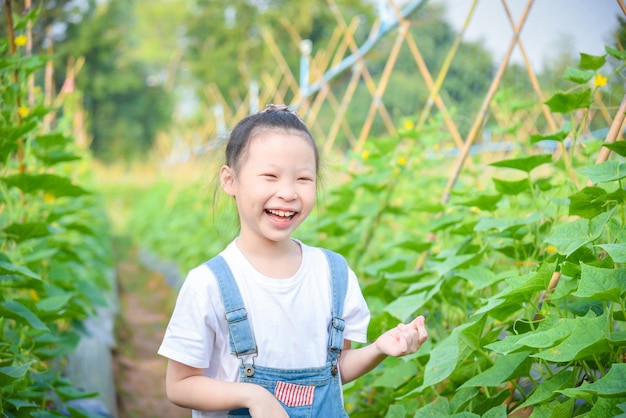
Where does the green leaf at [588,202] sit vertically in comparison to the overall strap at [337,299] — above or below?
above

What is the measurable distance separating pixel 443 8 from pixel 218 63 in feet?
67.8

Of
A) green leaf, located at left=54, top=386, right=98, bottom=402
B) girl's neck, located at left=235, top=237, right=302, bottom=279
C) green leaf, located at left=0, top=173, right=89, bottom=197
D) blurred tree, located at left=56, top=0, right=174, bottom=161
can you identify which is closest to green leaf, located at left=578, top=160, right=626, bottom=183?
girl's neck, located at left=235, top=237, right=302, bottom=279

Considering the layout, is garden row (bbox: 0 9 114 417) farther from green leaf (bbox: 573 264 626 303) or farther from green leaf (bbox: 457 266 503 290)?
green leaf (bbox: 573 264 626 303)

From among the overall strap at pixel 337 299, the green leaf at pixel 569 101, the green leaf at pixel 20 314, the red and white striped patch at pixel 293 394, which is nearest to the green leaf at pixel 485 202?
the green leaf at pixel 569 101

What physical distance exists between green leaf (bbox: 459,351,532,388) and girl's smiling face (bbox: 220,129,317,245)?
1.87ft

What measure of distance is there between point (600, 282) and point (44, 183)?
195 cm

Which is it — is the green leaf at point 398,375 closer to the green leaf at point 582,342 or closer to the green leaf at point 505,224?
the green leaf at point 505,224

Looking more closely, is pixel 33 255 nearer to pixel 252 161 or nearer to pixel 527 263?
pixel 252 161

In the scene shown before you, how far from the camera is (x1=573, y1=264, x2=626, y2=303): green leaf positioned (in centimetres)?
146

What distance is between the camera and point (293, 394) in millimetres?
1576

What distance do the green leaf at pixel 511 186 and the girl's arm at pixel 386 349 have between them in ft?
3.05

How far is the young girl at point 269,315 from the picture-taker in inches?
60.7

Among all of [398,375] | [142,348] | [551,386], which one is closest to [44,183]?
[398,375]

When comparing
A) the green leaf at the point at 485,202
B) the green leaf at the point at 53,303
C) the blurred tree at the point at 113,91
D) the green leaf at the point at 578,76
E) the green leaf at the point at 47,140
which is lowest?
the green leaf at the point at 53,303
